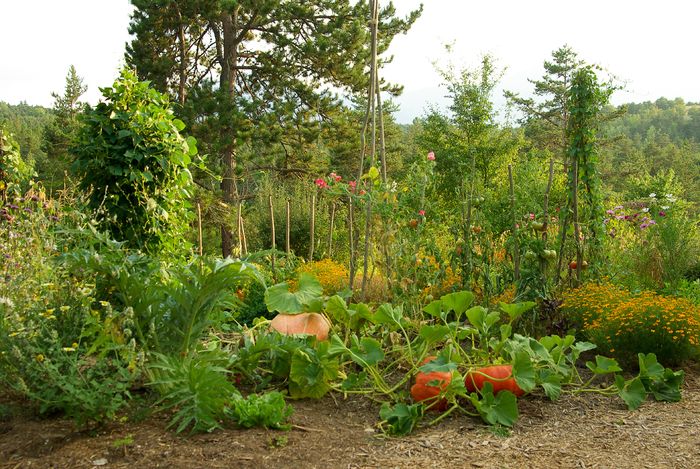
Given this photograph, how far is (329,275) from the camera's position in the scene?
6.18 meters

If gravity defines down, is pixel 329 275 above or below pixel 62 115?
below

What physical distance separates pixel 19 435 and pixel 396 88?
12.9 meters

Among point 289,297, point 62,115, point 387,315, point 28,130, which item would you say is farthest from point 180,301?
point 28,130

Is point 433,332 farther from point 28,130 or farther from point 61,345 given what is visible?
point 28,130

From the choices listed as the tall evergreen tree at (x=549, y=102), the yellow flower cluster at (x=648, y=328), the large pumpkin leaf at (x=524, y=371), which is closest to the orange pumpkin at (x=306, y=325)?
the large pumpkin leaf at (x=524, y=371)

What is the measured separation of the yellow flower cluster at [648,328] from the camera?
142 inches

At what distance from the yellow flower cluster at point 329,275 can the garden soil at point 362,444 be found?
9.00 feet

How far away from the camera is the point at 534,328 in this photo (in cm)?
422

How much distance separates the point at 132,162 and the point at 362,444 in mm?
2510

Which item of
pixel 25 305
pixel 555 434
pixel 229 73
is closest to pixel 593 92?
pixel 555 434

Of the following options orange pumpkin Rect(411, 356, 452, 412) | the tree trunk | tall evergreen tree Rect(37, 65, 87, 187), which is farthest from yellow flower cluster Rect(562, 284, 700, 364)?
tall evergreen tree Rect(37, 65, 87, 187)

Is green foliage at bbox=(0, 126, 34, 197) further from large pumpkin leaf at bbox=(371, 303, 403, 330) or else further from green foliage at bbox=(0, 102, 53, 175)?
green foliage at bbox=(0, 102, 53, 175)

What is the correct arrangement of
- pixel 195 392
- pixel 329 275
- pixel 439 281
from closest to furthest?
pixel 195 392
pixel 439 281
pixel 329 275

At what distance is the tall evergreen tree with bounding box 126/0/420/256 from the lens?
11.7 metres
